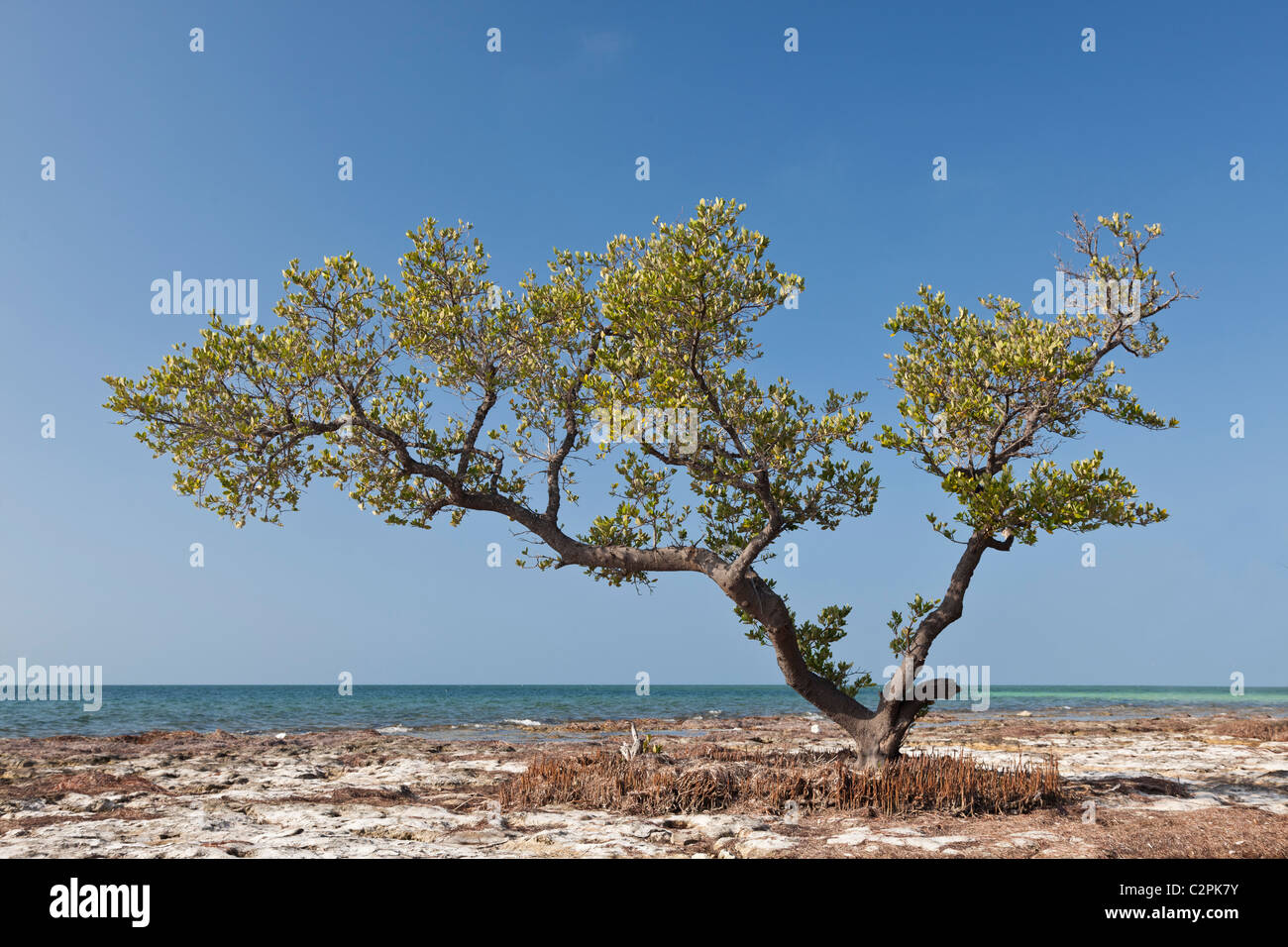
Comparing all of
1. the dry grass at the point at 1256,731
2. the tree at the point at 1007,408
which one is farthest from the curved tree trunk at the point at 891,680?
the dry grass at the point at 1256,731

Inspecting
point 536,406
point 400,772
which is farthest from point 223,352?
point 400,772

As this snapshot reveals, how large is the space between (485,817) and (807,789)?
5.01 metres

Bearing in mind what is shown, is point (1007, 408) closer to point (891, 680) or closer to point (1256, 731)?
point (891, 680)

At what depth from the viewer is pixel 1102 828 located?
1087 centimetres

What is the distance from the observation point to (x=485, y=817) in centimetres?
1234

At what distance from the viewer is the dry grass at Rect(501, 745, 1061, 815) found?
1252 cm

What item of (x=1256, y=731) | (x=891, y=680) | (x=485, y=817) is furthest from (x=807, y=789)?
(x=1256, y=731)

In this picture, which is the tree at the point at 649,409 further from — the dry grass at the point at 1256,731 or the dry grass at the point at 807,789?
the dry grass at the point at 1256,731

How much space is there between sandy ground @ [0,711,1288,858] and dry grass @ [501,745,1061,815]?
0.36 m

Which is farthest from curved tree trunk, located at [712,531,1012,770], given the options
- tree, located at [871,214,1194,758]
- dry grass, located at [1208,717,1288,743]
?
dry grass, located at [1208,717,1288,743]

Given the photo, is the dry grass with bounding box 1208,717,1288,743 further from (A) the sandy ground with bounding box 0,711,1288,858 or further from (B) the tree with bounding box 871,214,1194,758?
(B) the tree with bounding box 871,214,1194,758
